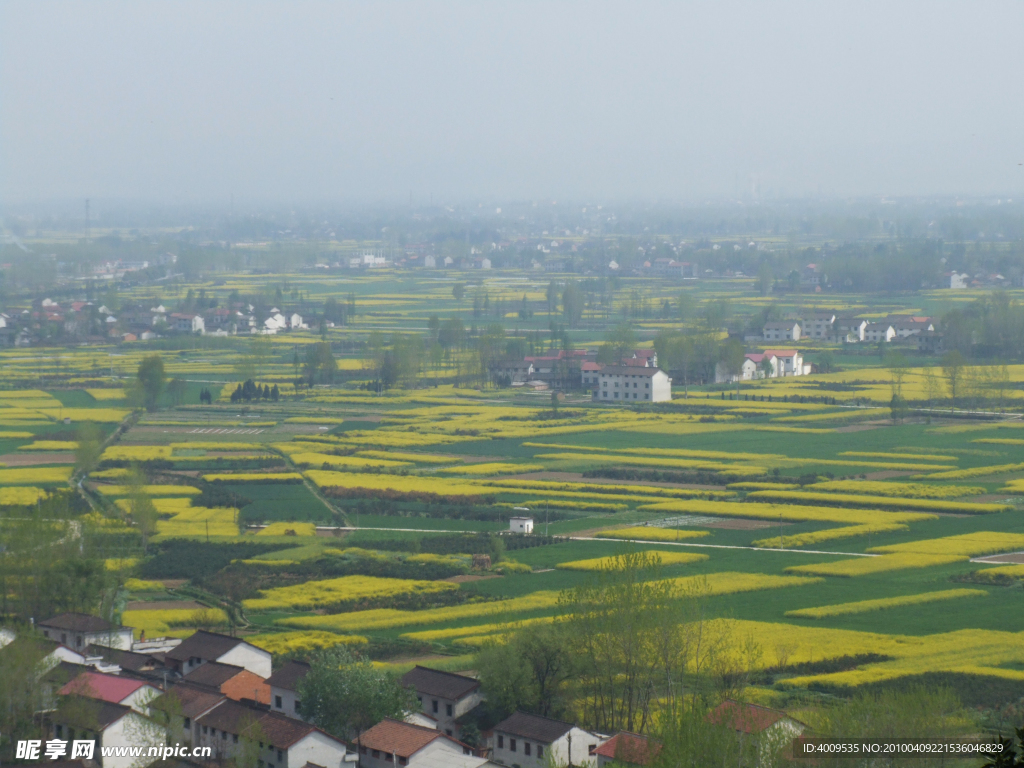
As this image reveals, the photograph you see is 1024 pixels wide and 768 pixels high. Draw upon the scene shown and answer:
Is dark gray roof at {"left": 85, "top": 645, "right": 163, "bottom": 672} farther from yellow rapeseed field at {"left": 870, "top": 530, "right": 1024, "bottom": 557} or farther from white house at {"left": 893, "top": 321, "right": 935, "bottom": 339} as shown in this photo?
white house at {"left": 893, "top": 321, "right": 935, "bottom": 339}

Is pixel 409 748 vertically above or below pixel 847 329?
above

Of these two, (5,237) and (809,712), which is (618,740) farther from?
(5,237)

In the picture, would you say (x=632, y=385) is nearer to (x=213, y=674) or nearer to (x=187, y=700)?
(x=213, y=674)

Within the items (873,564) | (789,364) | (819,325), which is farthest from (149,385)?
(819,325)

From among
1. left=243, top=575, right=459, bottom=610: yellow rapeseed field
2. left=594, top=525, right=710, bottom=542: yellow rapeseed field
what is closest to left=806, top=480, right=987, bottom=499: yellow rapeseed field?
left=594, top=525, right=710, bottom=542: yellow rapeseed field

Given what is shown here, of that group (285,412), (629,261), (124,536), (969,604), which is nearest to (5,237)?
(629,261)

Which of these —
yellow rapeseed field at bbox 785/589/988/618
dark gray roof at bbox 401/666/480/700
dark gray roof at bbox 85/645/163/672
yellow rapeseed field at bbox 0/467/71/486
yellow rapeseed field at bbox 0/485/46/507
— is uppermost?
dark gray roof at bbox 401/666/480/700
